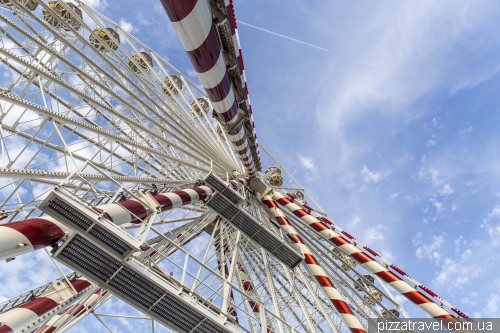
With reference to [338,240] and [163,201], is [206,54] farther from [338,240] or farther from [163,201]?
[338,240]

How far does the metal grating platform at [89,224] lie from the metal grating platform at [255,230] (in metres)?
6.29

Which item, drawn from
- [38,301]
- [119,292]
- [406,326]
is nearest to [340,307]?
[406,326]

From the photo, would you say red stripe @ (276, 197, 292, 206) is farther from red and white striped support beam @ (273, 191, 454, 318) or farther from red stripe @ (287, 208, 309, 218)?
red stripe @ (287, 208, 309, 218)

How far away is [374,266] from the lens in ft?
36.2

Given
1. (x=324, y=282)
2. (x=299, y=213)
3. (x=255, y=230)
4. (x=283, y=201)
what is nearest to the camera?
(x=324, y=282)

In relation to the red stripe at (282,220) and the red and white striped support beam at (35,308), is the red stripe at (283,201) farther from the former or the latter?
the red and white striped support beam at (35,308)

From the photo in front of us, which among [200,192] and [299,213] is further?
[299,213]

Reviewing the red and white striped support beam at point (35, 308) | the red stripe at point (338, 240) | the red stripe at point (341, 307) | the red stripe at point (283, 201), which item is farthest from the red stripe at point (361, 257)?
the red and white striped support beam at point (35, 308)

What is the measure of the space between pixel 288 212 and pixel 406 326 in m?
6.98

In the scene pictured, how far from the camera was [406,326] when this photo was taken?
966 centimetres

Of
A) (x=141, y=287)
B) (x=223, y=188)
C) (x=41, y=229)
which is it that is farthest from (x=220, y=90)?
(x=223, y=188)

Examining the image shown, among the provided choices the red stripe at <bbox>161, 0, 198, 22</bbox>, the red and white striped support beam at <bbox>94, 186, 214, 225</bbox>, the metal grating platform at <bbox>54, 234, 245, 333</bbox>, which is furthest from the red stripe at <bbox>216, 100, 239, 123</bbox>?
the metal grating platform at <bbox>54, 234, 245, 333</bbox>

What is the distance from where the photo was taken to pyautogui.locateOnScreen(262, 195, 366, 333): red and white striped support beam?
8.59 metres

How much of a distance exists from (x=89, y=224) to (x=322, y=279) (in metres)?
7.53
